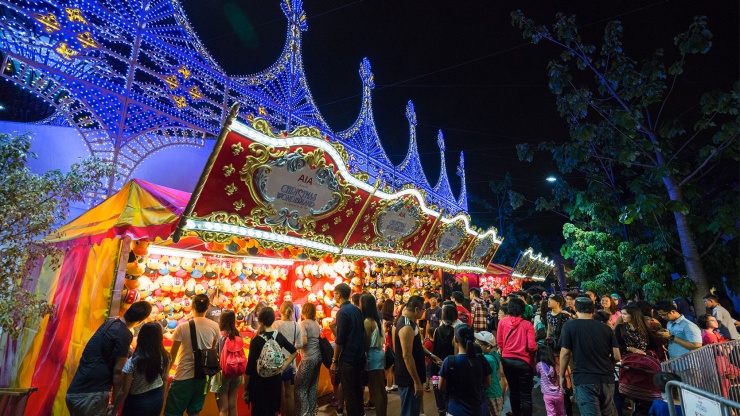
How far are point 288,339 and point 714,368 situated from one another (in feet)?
16.6

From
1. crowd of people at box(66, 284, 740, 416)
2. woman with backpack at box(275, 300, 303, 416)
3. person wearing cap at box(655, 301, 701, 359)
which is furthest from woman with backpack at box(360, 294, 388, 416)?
person wearing cap at box(655, 301, 701, 359)

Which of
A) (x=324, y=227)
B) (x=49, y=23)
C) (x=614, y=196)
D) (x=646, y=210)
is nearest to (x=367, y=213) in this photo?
(x=324, y=227)

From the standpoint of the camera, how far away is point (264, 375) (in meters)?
4.64

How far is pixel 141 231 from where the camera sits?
4887 millimetres

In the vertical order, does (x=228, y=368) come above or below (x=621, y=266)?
below

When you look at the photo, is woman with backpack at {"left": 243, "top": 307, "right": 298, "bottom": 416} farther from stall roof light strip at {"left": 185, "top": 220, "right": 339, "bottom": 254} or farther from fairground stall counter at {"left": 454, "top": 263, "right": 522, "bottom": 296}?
fairground stall counter at {"left": 454, "top": 263, "right": 522, "bottom": 296}

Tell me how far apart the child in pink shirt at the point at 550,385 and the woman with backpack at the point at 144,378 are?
199 inches

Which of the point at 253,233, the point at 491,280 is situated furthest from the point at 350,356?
the point at 491,280

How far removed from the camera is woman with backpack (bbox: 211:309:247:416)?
508 centimetres

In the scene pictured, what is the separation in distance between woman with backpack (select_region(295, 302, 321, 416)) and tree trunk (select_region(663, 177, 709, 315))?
9976 mm

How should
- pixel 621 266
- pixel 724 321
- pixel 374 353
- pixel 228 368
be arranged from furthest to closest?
pixel 621 266
pixel 724 321
pixel 374 353
pixel 228 368

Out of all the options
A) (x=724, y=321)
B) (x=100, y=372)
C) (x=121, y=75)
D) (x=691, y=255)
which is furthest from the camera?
(x=691, y=255)

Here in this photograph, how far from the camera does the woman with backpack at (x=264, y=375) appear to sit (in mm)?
4652

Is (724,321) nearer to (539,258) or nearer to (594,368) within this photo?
(594,368)
